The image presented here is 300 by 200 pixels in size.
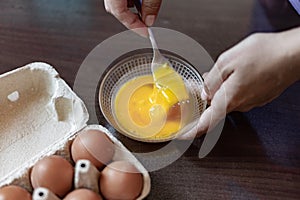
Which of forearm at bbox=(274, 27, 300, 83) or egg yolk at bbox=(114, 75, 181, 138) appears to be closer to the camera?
forearm at bbox=(274, 27, 300, 83)

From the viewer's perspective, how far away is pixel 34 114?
0.95 meters

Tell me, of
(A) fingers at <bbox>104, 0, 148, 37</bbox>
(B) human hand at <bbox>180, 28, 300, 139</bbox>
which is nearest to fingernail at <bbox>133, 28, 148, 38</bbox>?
(A) fingers at <bbox>104, 0, 148, 37</bbox>

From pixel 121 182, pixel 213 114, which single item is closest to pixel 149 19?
pixel 213 114

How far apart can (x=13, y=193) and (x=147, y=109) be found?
0.31 meters

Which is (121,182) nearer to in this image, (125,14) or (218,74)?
(218,74)

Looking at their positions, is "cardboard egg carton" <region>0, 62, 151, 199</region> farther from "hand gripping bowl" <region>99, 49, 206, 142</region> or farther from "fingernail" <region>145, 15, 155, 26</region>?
"fingernail" <region>145, 15, 155, 26</region>

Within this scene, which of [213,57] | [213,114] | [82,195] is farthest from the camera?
[213,57]

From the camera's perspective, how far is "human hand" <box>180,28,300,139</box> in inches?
30.6

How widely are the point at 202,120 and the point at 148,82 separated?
6.9 inches

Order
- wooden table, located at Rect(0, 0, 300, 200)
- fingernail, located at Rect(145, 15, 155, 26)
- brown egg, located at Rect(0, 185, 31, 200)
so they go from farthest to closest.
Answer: fingernail, located at Rect(145, 15, 155, 26)
wooden table, located at Rect(0, 0, 300, 200)
brown egg, located at Rect(0, 185, 31, 200)

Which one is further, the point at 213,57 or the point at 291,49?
the point at 213,57

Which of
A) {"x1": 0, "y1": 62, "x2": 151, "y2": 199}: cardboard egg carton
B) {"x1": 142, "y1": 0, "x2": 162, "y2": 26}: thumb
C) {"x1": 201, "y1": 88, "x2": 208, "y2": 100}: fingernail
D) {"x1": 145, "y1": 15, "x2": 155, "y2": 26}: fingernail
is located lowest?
{"x1": 0, "y1": 62, "x2": 151, "y2": 199}: cardboard egg carton

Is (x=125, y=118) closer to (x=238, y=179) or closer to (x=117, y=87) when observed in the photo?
(x=117, y=87)

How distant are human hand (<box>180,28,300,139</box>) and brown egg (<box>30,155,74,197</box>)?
26 centimetres
